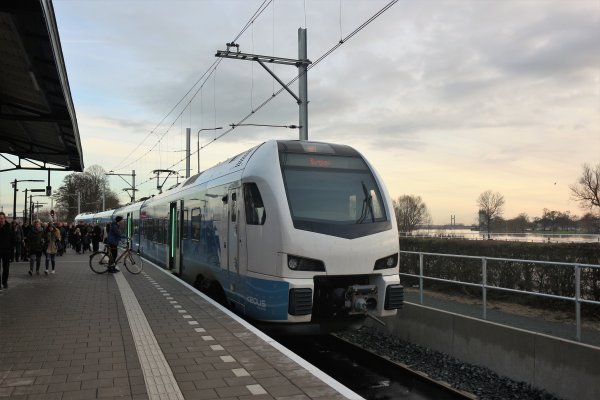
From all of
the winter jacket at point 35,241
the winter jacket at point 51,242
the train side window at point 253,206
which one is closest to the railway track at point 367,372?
the train side window at point 253,206

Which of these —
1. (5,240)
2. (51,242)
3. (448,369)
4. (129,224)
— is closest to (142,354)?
(448,369)

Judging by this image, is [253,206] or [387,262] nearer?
[387,262]

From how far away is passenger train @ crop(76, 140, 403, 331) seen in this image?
23.6 feet

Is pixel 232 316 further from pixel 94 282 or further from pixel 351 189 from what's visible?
pixel 94 282

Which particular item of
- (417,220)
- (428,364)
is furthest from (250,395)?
(417,220)

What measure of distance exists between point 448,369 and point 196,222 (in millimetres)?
6540

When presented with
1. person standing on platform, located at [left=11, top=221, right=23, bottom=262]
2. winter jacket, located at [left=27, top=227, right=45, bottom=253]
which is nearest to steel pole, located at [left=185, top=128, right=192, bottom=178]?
person standing on platform, located at [left=11, top=221, right=23, bottom=262]

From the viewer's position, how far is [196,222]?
1212 cm

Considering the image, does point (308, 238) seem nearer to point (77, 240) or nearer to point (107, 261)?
point (107, 261)

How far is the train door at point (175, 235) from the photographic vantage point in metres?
14.5

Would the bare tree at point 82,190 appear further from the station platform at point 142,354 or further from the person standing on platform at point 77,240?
the station platform at point 142,354

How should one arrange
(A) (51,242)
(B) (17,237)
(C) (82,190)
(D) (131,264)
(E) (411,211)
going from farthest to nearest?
(C) (82,190) < (E) (411,211) < (B) (17,237) < (D) (131,264) < (A) (51,242)

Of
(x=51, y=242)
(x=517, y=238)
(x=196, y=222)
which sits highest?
(x=196, y=222)

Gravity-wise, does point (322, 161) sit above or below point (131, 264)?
above
